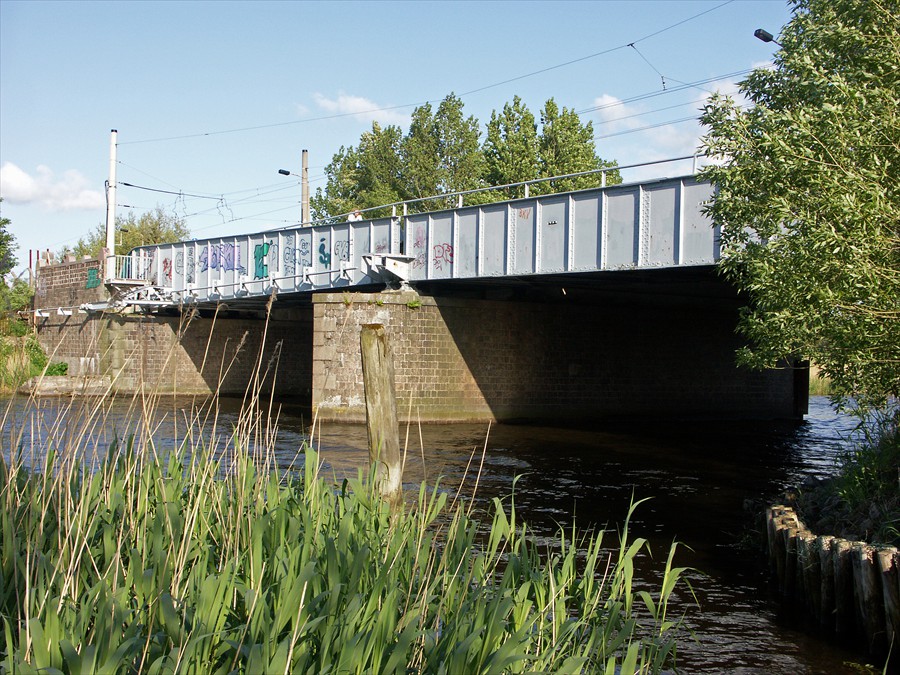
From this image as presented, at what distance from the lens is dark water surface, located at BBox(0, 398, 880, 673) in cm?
754

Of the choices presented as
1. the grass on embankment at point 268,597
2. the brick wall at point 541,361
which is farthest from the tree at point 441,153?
the grass on embankment at point 268,597

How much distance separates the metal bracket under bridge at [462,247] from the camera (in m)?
20.2

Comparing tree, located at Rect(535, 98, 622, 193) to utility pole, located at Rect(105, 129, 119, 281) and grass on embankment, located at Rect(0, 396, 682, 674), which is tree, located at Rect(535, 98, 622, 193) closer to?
utility pole, located at Rect(105, 129, 119, 281)

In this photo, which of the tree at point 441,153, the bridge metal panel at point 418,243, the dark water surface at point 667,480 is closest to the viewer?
the dark water surface at point 667,480

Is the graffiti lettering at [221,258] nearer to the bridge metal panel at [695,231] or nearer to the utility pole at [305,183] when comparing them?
the utility pole at [305,183]

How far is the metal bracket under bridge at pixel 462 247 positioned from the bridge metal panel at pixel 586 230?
0.02 m

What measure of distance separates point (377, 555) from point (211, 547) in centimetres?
99

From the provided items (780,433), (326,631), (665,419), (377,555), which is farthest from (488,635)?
(665,419)

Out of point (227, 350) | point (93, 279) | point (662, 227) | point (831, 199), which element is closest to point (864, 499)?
point (831, 199)

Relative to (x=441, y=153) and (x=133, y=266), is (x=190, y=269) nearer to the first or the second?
(x=133, y=266)

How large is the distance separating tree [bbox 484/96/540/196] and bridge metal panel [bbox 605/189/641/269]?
1316 inches

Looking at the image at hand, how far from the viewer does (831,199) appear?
927 centimetres

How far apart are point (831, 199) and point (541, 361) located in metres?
21.3

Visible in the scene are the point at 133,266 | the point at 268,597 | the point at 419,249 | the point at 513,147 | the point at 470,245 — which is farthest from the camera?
the point at 513,147
